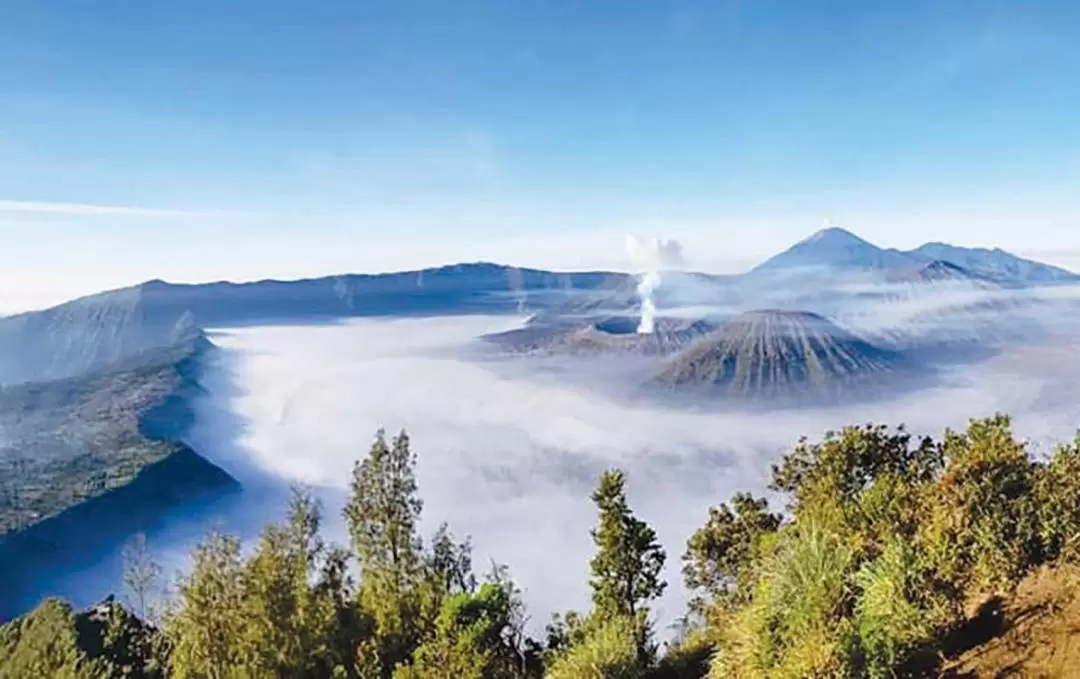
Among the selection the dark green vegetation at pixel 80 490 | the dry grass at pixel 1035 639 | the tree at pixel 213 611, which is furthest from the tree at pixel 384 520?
the dark green vegetation at pixel 80 490

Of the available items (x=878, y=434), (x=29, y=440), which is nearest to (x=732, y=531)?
(x=878, y=434)

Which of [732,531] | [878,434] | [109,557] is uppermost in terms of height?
[878,434]

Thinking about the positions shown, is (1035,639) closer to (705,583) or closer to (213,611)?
(213,611)

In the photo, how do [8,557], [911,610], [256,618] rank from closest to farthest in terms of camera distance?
[911,610], [256,618], [8,557]

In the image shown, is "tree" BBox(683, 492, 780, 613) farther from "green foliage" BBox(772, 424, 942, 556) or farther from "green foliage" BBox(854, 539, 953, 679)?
"green foliage" BBox(854, 539, 953, 679)

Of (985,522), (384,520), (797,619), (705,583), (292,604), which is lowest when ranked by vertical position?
(705,583)

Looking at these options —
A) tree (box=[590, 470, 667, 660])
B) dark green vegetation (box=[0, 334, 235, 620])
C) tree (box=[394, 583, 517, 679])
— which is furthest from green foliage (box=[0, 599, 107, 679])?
dark green vegetation (box=[0, 334, 235, 620])

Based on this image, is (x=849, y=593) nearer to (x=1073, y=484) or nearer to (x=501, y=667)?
(x=1073, y=484)

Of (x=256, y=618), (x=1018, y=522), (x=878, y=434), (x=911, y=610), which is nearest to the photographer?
(x=911, y=610)

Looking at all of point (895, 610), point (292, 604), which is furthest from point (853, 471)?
point (895, 610)
